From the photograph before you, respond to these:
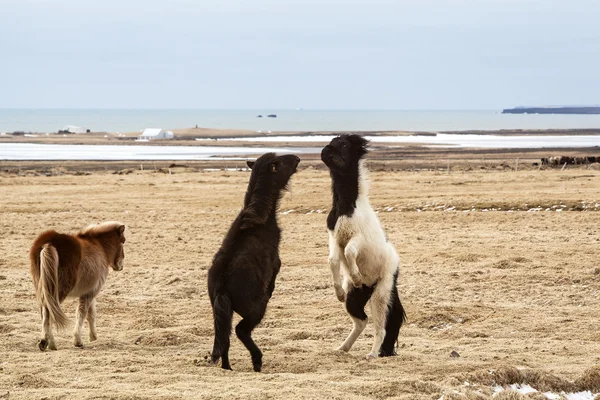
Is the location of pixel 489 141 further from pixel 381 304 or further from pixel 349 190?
pixel 349 190

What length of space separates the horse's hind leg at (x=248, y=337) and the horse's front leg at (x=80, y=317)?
6.51 ft

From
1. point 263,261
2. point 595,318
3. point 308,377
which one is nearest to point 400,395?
point 308,377

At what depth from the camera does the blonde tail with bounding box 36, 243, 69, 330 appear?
25.3 ft

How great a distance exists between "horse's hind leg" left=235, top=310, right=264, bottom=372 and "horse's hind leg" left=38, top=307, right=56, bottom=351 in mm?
2022

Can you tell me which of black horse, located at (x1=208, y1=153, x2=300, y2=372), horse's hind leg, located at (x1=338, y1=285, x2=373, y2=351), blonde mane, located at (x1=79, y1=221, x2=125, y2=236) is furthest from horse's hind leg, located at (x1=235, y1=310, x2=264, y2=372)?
blonde mane, located at (x1=79, y1=221, x2=125, y2=236)

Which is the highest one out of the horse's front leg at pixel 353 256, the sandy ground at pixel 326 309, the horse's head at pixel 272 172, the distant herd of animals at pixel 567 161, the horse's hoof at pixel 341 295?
the horse's head at pixel 272 172

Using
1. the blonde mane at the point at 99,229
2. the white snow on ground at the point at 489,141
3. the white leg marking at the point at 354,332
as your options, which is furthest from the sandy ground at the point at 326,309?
the white snow on ground at the point at 489,141

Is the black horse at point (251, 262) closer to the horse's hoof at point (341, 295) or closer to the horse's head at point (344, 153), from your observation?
the horse's head at point (344, 153)

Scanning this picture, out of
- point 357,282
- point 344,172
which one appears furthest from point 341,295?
point 344,172

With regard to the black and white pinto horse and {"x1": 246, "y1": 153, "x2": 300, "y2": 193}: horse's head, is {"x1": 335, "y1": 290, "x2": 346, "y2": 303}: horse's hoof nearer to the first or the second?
the black and white pinto horse

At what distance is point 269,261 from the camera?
23.4 ft

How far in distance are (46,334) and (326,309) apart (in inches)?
141

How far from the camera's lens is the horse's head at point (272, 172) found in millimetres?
7348

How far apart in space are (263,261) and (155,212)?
1450 centimetres
